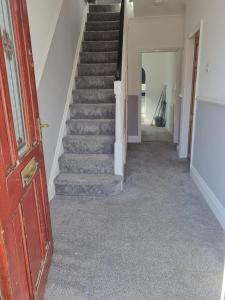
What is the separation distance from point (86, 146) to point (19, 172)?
82.1 inches

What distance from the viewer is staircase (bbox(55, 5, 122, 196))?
2.89 metres

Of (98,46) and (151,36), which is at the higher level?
(151,36)

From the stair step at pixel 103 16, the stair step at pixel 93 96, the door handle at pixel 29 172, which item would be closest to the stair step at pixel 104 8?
the stair step at pixel 103 16

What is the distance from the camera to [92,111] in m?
3.56

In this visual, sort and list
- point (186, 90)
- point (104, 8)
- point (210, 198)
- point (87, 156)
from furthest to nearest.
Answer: point (104, 8) → point (186, 90) → point (87, 156) → point (210, 198)

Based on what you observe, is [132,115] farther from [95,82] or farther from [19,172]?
[19,172]

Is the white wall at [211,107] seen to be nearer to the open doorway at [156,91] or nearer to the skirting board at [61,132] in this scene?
the skirting board at [61,132]

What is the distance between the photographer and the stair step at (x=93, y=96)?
12.2 feet

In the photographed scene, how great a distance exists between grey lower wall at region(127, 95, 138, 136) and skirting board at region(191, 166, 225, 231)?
89.3 inches

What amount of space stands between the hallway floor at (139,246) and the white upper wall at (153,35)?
2.98 meters

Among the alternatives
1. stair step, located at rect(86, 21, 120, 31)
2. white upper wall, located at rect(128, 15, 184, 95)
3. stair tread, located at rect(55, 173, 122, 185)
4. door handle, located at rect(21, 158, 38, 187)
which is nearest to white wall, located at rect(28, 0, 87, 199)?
stair tread, located at rect(55, 173, 122, 185)

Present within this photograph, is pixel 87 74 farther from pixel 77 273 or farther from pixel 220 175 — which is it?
pixel 77 273

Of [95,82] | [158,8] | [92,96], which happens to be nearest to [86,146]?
[92,96]

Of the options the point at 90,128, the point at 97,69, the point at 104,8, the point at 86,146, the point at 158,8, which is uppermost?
the point at 104,8
